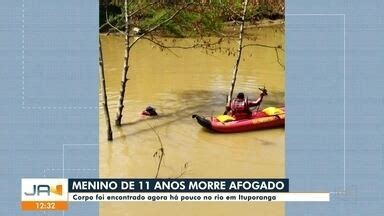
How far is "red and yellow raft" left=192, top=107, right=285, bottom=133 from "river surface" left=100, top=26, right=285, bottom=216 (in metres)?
0.11

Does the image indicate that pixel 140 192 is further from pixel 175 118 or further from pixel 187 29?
pixel 187 29

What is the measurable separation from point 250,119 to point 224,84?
3.25 meters

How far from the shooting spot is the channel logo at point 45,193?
5379mm

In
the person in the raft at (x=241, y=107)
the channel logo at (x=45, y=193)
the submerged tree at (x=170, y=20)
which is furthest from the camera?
Answer: the person in the raft at (x=241, y=107)

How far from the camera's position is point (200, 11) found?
9.98m

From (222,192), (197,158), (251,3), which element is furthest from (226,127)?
(222,192)

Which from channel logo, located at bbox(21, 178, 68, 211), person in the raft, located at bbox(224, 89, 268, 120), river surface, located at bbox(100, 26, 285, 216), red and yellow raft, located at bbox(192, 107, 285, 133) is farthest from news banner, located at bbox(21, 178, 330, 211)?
person in the raft, located at bbox(224, 89, 268, 120)

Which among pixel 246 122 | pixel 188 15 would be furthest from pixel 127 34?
pixel 246 122

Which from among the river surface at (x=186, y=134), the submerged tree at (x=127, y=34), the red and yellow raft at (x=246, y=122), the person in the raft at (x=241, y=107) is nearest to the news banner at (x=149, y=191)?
the river surface at (x=186, y=134)

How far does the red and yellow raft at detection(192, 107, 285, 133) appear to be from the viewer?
9281 millimetres

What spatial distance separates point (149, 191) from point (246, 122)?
4087mm
